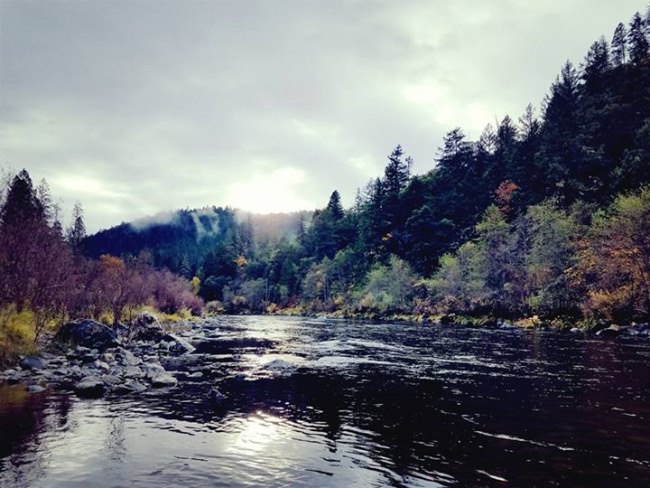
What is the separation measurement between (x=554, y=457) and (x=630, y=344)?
1107 inches

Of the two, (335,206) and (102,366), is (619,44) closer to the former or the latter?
(335,206)

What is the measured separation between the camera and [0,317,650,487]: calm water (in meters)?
9.41

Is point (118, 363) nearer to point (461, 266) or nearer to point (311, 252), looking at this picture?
point (461, 266)

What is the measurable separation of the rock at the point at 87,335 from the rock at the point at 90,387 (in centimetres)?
1061

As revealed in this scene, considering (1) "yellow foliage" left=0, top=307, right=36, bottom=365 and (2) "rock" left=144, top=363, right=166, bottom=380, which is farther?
(1) "yellow foliage" left=0, top=307, right=36, bottom=365

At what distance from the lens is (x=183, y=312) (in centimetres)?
7581

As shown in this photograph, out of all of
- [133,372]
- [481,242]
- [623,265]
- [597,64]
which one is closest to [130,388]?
[133,372]

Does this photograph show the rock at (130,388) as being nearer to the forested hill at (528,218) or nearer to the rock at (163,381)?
the rock at (163,381)

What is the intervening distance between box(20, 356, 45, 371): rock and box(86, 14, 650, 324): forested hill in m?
49.2

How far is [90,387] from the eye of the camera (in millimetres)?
17906

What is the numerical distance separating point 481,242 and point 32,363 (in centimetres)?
7434

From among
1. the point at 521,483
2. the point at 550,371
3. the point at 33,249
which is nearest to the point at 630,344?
the point at 550,371

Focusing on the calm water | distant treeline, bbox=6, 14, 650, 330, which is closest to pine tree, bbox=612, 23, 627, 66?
distant treeline, bbox=6, 14, 650, 330

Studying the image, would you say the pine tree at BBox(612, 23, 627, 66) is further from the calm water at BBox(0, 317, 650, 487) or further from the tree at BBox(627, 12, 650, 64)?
the calm water at BBox(0, 317, 650, 487)
